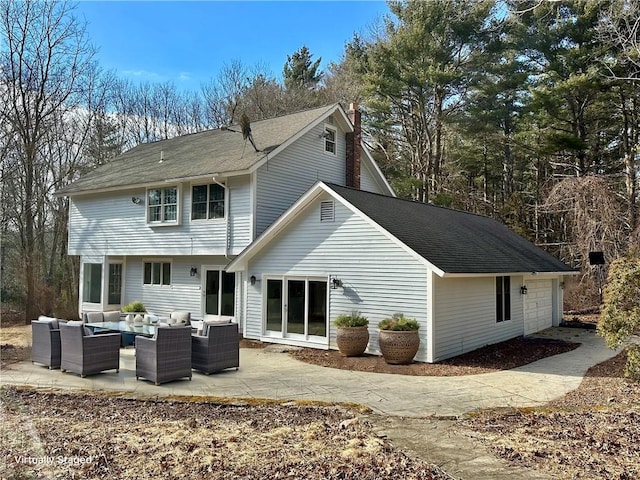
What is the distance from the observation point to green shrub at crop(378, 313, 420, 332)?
10.5 meters

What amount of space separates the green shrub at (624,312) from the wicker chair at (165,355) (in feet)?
25.7

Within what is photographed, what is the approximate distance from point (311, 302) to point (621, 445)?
8.38 m

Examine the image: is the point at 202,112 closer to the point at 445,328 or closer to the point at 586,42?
the point at 586,42

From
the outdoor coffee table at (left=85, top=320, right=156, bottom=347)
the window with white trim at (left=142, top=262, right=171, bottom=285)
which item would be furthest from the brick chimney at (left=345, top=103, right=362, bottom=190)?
the outdoor coffee table at (left=85, top=320, right=156, bottom=347)

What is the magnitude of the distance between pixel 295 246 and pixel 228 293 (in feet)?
13.3

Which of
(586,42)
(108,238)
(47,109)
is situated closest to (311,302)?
(108,238)

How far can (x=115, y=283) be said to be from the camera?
62.8ft

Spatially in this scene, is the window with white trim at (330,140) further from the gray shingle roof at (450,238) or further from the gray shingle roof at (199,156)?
the gray shingle roof at (450,238)

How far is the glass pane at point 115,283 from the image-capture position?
62.2 feet

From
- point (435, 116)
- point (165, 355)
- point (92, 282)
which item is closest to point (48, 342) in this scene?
point (165, 355)

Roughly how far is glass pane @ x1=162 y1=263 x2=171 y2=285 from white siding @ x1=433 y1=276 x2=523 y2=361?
35.1 ft

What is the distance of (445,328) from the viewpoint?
1116 cm

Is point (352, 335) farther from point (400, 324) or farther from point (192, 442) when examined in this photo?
point (192, 442)

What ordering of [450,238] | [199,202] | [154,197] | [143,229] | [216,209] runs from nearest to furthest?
1. [450,238]
2. [216,209]
3. [199,202]
4. [154,197]
5. [143,229]
